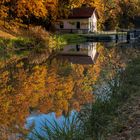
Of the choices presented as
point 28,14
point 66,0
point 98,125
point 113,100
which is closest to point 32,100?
point 113,100

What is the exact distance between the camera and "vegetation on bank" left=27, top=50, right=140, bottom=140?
8320 millimetres

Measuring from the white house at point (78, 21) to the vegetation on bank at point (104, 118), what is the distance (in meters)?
57.1

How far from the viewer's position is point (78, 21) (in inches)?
2881

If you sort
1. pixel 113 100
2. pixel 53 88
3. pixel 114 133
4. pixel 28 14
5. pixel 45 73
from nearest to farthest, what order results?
pixel 114 133
pixel 113 100
pixel 53 88
pixel 45 73
pixel 28 14

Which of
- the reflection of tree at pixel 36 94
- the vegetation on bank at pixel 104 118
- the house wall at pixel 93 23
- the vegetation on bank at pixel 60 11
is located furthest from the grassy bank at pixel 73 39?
the vegetation on bank at pixel 104 118

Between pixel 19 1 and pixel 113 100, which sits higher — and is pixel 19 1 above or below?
above

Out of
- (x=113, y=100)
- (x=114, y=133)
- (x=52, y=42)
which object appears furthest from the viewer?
(x=52, y=42)

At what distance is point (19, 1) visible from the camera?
54125mm

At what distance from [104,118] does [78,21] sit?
63382 millimetres

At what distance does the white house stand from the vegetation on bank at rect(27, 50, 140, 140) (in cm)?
5715

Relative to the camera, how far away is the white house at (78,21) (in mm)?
72375

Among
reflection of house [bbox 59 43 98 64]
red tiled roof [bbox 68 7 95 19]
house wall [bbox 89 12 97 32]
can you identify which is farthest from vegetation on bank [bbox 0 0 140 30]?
reflection of house [bbox 59 43 98 64]

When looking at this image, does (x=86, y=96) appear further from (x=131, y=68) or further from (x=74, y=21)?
(x=74, y=21)

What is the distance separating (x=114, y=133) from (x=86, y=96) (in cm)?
529
